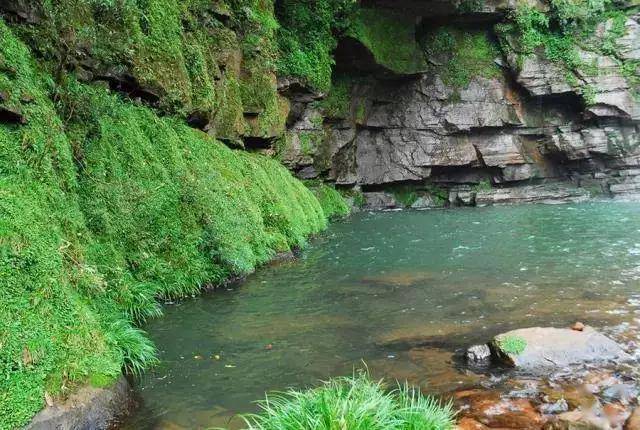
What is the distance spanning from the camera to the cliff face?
2748 cm

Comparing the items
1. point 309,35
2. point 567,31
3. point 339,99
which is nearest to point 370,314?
point 309,35

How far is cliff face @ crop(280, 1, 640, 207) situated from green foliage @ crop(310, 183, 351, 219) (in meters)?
2.06

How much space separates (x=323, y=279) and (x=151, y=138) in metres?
4.48

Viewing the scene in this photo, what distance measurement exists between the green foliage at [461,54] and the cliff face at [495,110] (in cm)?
6

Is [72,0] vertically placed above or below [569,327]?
above

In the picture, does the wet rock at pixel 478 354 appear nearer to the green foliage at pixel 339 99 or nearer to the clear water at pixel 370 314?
the clear water at pixel 370 314

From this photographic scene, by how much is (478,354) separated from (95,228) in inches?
218

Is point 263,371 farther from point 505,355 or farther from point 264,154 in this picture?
point 264,154

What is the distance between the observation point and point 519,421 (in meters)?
4.28

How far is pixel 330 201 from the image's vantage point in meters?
24.1

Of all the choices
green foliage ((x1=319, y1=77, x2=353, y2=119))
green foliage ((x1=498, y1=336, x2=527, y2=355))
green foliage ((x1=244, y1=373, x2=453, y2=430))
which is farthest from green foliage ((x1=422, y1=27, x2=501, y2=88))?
green foliage ((x1=244, y1=373, x2=453, y2=430))

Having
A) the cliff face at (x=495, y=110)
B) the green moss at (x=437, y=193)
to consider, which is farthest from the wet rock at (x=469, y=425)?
the green moss at (x=437, y=193)

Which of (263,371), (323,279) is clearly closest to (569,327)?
(263,371)

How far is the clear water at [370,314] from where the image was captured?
5.13 meters
